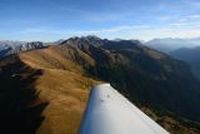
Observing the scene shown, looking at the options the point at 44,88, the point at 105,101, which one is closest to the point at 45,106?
the point at 44,88

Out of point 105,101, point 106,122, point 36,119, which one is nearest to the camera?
point 106,122

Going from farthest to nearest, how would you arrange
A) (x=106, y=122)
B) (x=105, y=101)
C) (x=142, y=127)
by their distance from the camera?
1. (x=105, y=101)
2. (x=106, y=122)
3. (x=142, y=127)

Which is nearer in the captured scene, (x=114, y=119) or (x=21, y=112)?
(x=114, y=119)

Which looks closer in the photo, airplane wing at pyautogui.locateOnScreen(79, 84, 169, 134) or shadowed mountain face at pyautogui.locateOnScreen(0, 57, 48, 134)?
airplane wing at pyautogui.locateOnScreen(79, 84, 169, 134)

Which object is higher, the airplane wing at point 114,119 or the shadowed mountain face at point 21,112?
the airplane wing at point 114,119

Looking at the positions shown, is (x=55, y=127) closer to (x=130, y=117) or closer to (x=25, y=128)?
(x=25, y=128)

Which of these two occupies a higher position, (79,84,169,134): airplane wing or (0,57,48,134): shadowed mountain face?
(79,84,169,134): airplane wing

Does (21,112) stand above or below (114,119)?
below

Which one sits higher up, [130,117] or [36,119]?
[130,117]
